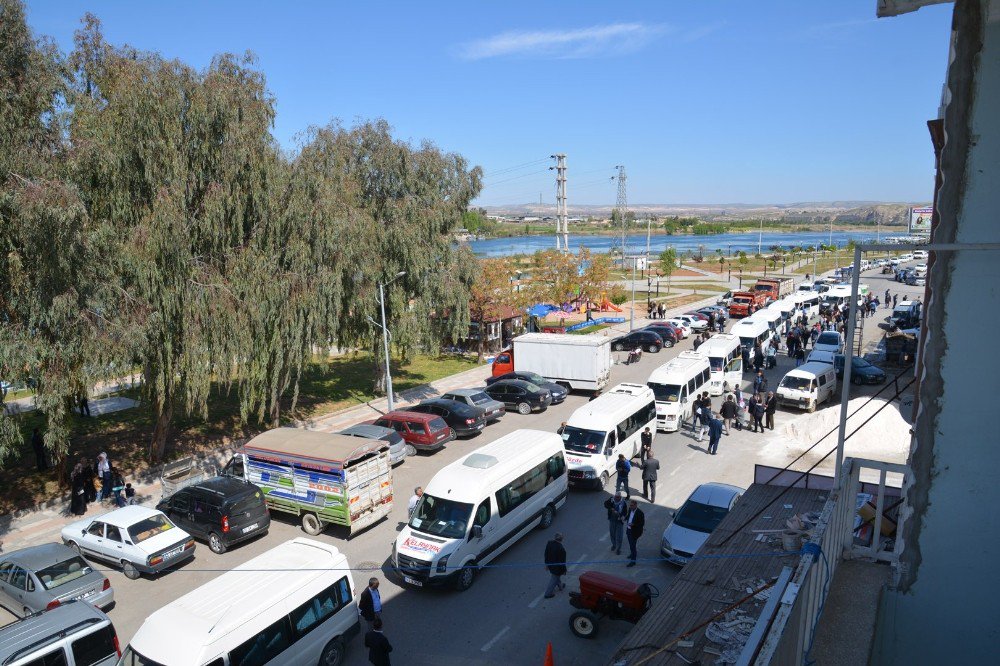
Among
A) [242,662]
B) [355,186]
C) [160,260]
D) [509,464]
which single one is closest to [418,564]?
[509,464]

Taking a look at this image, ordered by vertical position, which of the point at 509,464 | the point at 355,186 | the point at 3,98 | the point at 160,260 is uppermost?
the point at 3,98

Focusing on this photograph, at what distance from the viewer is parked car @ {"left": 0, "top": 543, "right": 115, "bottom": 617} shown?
11484 millimetres

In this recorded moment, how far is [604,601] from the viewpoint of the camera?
10445 millimetres

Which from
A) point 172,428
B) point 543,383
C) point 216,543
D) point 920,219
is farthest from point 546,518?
point 920,219

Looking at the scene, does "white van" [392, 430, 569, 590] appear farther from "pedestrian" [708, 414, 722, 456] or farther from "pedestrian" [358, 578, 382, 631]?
"pedestrian" [708, 414, 722, 456]

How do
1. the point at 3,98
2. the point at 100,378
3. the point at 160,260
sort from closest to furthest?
the point at 3,98
the point at 100,378
the point at 160,260

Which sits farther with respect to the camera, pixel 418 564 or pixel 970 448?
pixel 418 564

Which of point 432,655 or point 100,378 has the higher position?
point 100,378

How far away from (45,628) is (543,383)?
1876 centimetres

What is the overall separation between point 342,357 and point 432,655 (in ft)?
92.8

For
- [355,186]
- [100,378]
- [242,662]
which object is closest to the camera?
[242,662]

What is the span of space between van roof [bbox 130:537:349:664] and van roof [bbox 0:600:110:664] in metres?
1.63

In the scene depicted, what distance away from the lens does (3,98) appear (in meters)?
12.9

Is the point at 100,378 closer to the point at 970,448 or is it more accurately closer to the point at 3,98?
the point at 3,98
